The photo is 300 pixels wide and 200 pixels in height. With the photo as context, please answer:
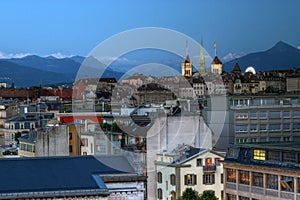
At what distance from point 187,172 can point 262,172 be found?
482 centimetres

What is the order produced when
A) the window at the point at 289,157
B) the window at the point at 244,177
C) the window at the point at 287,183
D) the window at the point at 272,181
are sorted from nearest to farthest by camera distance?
the window at the point at 287,183, the window at the point at 289,157, the window at the point at 272,181, the window at the point at 244,177

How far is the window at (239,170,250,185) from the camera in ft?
128

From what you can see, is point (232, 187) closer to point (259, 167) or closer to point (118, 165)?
point (259, 167)

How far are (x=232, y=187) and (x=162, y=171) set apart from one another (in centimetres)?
389

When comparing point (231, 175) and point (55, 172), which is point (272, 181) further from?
point (55, 172)

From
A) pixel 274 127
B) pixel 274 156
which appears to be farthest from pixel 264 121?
pixel 274 156

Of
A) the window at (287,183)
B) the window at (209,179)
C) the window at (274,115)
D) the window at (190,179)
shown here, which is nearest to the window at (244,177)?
the window at (209,179)

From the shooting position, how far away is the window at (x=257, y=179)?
1492 inches

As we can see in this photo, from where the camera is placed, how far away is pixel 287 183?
3600 cm

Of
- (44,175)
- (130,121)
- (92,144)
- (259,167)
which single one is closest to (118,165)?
(44,175)

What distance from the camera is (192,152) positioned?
4194 centimetres

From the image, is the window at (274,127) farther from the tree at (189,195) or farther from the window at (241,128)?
the tree at (189,195)

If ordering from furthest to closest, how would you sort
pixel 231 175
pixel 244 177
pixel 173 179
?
pixel 173 179
pixel 231 175
pixel 244 177

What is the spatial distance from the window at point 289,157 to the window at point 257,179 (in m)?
1.75
